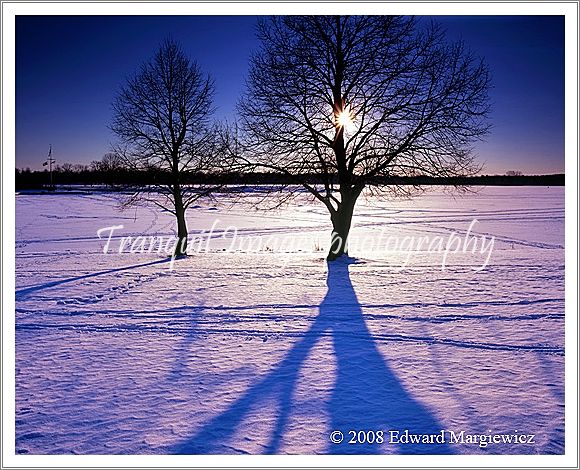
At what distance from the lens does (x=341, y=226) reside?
13.0 metres

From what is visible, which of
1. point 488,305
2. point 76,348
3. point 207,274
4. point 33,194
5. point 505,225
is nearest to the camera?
point 76,348

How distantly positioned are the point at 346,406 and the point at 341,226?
9206 millimetres

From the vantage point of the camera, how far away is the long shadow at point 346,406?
3.61m

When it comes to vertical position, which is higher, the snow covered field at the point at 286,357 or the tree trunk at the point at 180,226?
the tree trunk at the point at 180,226

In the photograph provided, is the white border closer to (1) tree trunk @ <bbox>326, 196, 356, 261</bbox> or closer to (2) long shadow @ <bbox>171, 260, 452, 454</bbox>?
(2) long shadow @ <bbox>171, 260, 452, 454</bbox>

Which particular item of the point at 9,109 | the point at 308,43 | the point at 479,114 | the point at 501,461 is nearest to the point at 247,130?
the point at 308,43

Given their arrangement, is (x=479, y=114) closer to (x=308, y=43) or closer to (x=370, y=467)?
(x=308, y=43)

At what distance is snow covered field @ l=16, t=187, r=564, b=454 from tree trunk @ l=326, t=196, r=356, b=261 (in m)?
1.62

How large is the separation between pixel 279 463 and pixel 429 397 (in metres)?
1.85

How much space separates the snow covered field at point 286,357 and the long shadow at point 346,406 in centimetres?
2

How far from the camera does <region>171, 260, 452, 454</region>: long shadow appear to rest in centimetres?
361
